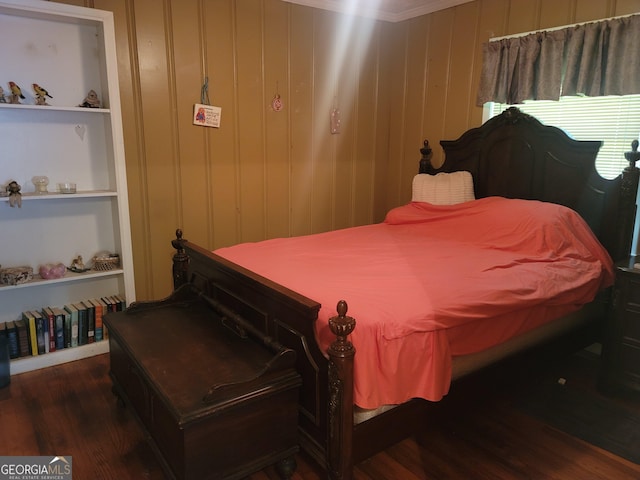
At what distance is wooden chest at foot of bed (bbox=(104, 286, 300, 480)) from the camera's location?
159 centimetres

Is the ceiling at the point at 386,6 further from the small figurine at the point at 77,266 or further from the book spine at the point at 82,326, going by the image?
the book spine at the point at 82,326

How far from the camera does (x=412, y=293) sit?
6.56ft

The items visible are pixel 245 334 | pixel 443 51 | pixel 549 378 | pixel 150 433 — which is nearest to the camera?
pixel 150 433

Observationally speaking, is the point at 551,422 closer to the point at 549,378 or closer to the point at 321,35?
the point at 549,378

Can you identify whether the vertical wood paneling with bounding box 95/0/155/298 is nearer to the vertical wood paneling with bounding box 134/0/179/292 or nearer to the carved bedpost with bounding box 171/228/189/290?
the vertical wood paneling with bounding box 134/0/179/292

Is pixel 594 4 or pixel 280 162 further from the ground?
pixel 594 4

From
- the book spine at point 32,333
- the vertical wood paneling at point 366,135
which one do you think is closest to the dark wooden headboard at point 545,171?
the vertical wood paneling at point 366,135

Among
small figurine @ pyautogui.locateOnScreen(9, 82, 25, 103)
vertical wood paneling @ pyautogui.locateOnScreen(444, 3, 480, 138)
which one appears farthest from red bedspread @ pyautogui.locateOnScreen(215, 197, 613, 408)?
small figurine @ pyautogui.locateOnScreen(9, 82, 25, 103)

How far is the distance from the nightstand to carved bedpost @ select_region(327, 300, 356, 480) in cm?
168

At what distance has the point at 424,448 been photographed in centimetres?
210

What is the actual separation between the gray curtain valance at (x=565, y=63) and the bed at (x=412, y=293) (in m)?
0.21

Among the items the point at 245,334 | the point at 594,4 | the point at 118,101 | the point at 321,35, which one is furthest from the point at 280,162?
the point at 594,4

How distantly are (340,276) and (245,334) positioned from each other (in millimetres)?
530

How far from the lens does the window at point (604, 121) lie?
2830mm
